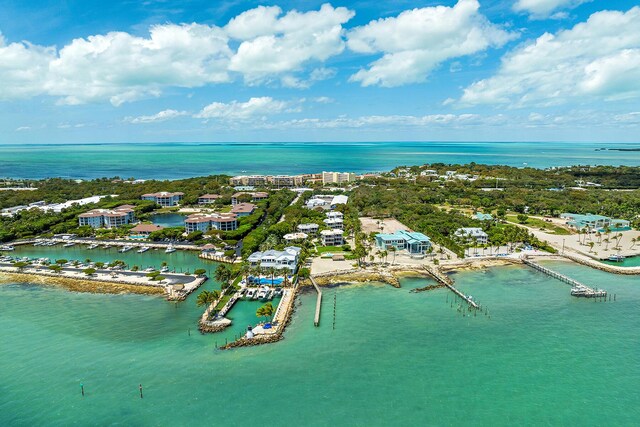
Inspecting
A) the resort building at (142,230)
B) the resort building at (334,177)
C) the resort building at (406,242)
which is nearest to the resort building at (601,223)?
the resort building at (406,242)

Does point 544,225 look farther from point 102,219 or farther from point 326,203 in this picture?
point 102,219

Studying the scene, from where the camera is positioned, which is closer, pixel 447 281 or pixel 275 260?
pixel 447 281

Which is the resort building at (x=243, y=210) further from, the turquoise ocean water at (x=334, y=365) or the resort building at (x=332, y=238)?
the turquoise ocean water at (x=334, y=365)

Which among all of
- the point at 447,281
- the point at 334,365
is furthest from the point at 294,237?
the point at 334,365

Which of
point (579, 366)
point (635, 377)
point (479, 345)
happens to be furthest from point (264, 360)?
point (635, 377)

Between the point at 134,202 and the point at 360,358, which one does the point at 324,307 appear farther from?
the point at 134,202

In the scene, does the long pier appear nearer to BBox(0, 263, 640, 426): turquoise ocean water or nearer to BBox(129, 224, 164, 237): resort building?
BBox(0, 263, 640, 426): turquoise ocean water
